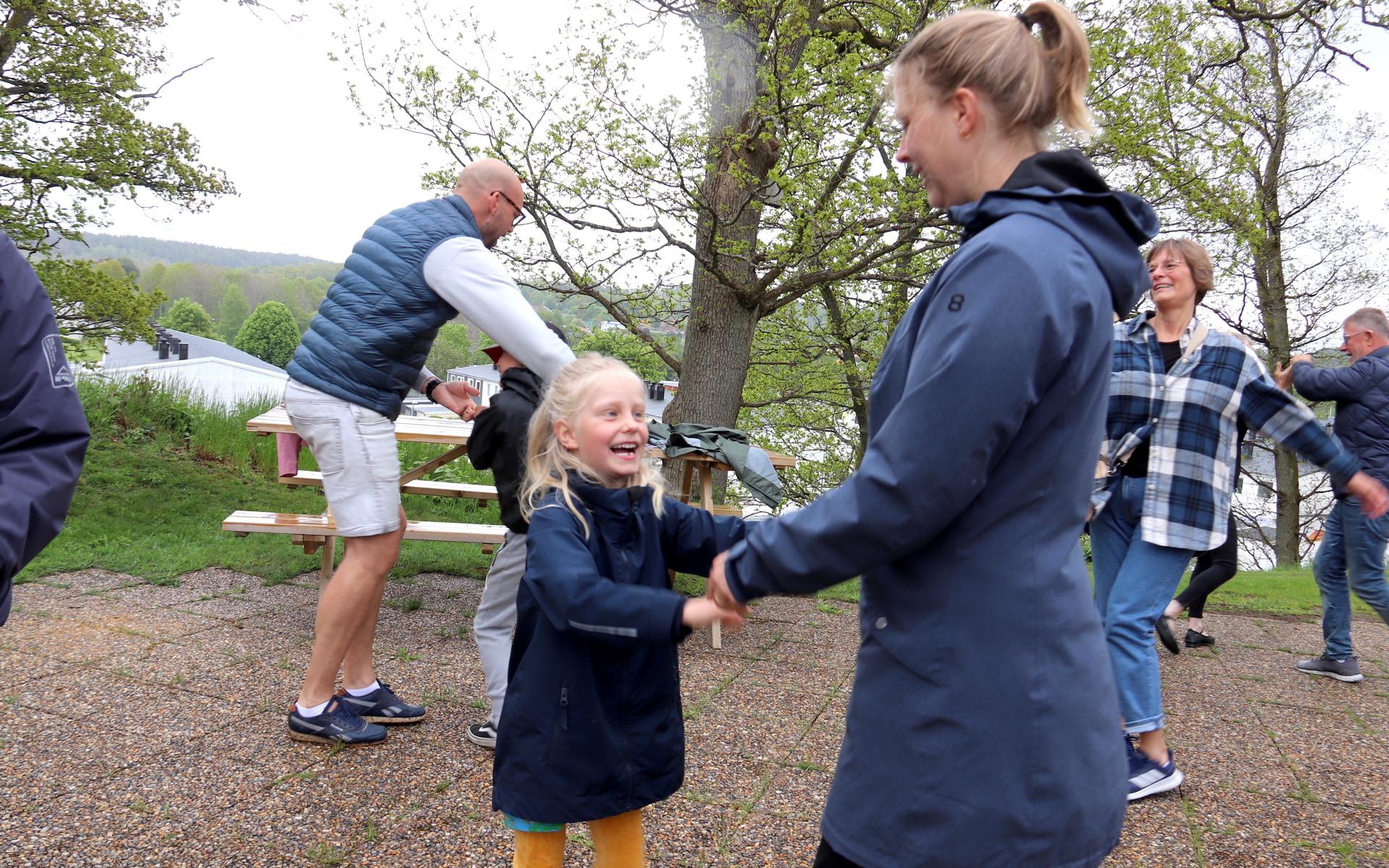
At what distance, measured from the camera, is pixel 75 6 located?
8945mm

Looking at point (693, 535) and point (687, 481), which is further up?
point (693, 535)

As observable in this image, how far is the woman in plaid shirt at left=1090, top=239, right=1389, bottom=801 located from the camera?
355 cm

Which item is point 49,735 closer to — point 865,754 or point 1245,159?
point 865,754

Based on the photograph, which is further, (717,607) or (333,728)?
(333,728)

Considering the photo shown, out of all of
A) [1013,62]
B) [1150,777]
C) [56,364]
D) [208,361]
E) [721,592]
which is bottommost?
[208,361]

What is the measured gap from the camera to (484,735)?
372cm

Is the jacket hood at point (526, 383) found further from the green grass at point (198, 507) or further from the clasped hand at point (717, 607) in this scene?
the green grass at point (198, 507)

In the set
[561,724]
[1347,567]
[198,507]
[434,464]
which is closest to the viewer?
[561,724]

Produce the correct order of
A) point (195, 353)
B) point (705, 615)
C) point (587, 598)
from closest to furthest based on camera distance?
point (705, 615), point (587, 598), point (195, 353)

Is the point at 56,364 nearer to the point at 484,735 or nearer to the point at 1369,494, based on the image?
the point at 484,735

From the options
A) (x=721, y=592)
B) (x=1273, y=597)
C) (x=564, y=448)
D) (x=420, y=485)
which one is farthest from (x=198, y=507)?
(x=1273, y=597)

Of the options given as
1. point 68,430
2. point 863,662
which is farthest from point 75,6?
point 863,662

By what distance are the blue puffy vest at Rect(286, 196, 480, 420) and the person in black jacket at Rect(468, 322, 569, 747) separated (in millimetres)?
343

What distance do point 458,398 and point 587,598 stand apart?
2.40m
